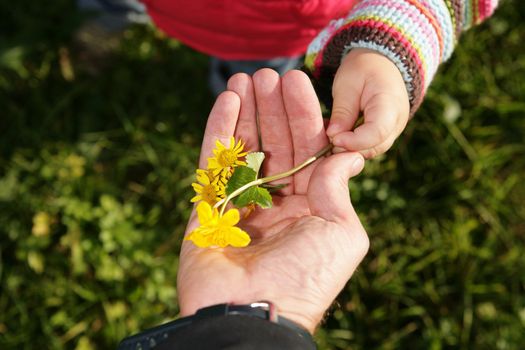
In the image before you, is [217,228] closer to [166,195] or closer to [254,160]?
[254,160]

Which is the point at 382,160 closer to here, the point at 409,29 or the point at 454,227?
the point at 454,227

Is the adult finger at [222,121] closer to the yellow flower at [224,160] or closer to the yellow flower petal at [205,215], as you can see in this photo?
the yellow flower at [224,160]

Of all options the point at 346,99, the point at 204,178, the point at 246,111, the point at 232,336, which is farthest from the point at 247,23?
the point at 232,336

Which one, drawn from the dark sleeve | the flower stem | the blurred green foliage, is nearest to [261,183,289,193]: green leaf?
the flower stem

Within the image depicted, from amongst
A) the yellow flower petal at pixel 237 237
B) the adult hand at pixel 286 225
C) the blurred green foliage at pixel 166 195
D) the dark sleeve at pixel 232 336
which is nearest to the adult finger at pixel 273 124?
the adult hand at pixel 286 225

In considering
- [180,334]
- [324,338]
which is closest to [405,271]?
[324,338]

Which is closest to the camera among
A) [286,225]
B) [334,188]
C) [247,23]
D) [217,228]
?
[217,228]
